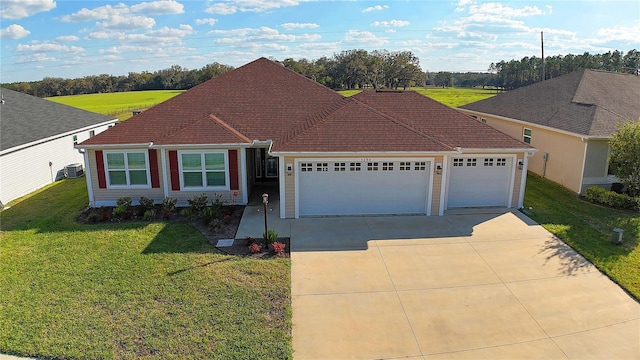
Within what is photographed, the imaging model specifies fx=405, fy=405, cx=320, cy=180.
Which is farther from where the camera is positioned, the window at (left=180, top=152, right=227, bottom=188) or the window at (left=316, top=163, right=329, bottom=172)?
the window at (left=180, top=152, right=227, bottom=188)

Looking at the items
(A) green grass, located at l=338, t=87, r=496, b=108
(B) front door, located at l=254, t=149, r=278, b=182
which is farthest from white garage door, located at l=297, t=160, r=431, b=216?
(A) green grass, located at l=338, t=87, r=496, b=108

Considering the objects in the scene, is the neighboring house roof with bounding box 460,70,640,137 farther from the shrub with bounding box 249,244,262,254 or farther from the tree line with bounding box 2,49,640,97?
the tree line with bounding box 2,49,640,97

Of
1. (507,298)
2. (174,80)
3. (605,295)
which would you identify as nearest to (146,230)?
(507,298)

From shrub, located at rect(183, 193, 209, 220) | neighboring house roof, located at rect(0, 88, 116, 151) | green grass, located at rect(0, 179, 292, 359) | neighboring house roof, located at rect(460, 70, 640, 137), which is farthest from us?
neighboring house roof, located at rect(0, 88, 116, 151)

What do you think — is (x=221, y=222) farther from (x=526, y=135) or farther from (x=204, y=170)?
(x=526, y=135)

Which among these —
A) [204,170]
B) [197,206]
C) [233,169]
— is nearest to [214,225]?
[197,206]

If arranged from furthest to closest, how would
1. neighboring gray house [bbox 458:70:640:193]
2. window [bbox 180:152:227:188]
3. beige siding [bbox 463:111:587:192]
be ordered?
1. beige siding [bbox 463:111:587:192]
2. neighboring gray house [bbox 458:70:640:193]
3. window [bbox 180:152:227:188]
